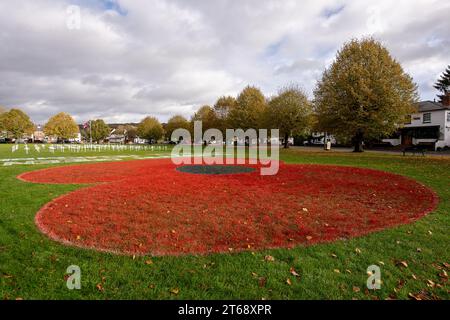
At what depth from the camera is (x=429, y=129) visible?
4253 cm

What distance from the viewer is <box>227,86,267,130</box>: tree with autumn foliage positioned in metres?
50.7

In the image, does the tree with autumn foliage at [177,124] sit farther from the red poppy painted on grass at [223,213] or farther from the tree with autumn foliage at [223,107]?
the red poppy painted on grass at [223,213]

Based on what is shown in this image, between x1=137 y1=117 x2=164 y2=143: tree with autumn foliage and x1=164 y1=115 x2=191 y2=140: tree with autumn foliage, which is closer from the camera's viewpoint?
x1=164 y1=115 x2=191 y2=140: tree with autumn foliage

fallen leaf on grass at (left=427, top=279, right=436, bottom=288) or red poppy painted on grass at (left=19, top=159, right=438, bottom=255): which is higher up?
red poppy painted on grass at (left=19, top=159, right=438, bottom=255)

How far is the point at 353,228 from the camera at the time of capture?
6375 millimetres

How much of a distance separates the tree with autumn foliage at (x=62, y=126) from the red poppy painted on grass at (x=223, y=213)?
80259 millimetres

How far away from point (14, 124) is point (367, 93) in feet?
301

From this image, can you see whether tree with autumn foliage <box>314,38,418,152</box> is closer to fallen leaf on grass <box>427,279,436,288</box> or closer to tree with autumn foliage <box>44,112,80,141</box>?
fallen leaf on grass <box>427,279,436,288</box>

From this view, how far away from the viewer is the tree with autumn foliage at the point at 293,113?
133ft

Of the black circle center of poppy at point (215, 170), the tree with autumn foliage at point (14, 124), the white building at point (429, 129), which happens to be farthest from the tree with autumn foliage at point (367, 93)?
the tree with autumn foliage at point (14, 124)

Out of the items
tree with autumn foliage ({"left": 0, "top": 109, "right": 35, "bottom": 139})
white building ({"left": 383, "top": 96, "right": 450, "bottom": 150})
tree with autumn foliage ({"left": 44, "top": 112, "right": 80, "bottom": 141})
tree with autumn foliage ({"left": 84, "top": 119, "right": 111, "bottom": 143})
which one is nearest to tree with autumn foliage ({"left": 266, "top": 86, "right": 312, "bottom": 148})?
white building ({"left": 383, "top": 96, "right": 450, "bottom": 150})

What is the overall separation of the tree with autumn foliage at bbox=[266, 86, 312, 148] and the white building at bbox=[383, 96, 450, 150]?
1492 centimetres

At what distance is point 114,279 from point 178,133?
7583 cm
